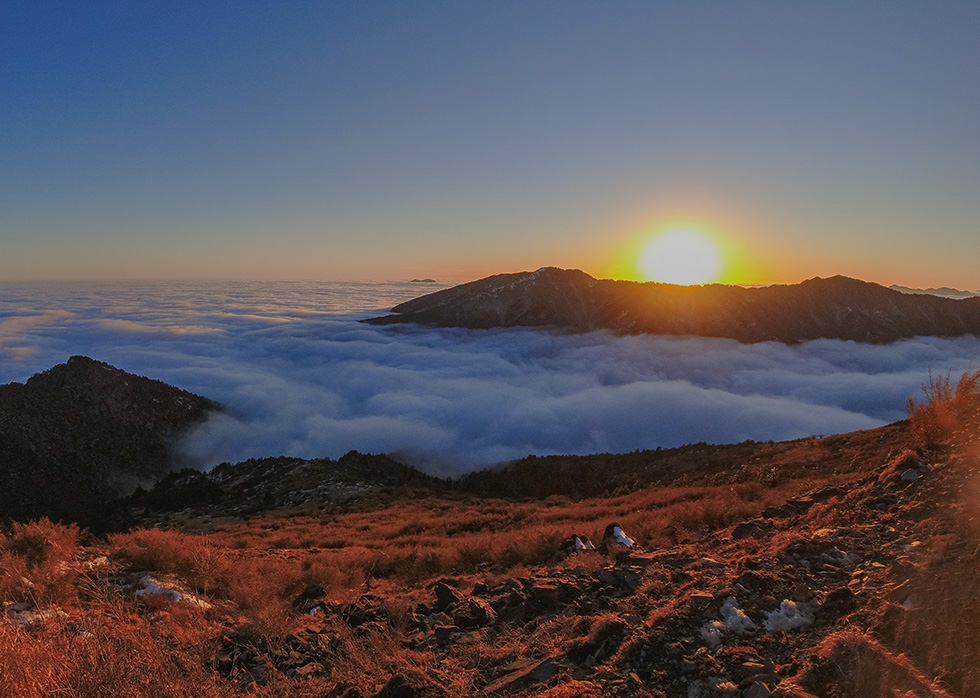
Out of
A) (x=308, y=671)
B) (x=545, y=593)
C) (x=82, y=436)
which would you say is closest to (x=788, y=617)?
(x=545, y=593)

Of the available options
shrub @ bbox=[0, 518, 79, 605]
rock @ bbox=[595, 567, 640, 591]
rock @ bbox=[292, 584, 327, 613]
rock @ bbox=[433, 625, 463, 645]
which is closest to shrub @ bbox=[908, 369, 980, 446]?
rock @ bbox=[595, 567, 640, 591]

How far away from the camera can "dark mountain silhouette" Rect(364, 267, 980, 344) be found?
111m

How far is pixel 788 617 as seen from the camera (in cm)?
333

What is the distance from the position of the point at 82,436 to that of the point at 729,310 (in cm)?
12624

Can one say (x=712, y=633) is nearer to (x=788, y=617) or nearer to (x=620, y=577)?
(x=788, y=617)

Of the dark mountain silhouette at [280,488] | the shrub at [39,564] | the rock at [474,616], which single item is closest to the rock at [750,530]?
the rock at [474,616]

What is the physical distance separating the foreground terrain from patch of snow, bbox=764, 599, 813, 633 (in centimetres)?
1

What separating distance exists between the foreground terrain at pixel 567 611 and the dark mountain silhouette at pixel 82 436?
95.4 feet

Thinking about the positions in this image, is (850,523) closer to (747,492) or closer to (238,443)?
(747,492)

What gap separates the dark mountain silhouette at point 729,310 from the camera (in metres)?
111

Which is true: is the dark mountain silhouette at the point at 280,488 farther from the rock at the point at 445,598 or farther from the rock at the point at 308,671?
Result: the rock at the point at 308,671

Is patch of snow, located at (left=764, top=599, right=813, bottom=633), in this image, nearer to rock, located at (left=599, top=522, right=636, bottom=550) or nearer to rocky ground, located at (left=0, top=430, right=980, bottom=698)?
rocky ground, located at (left=0, top=430, right=980, bottom=698)

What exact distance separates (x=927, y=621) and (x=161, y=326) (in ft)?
599

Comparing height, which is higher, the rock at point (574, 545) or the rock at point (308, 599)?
the rock at point (308, 599)
